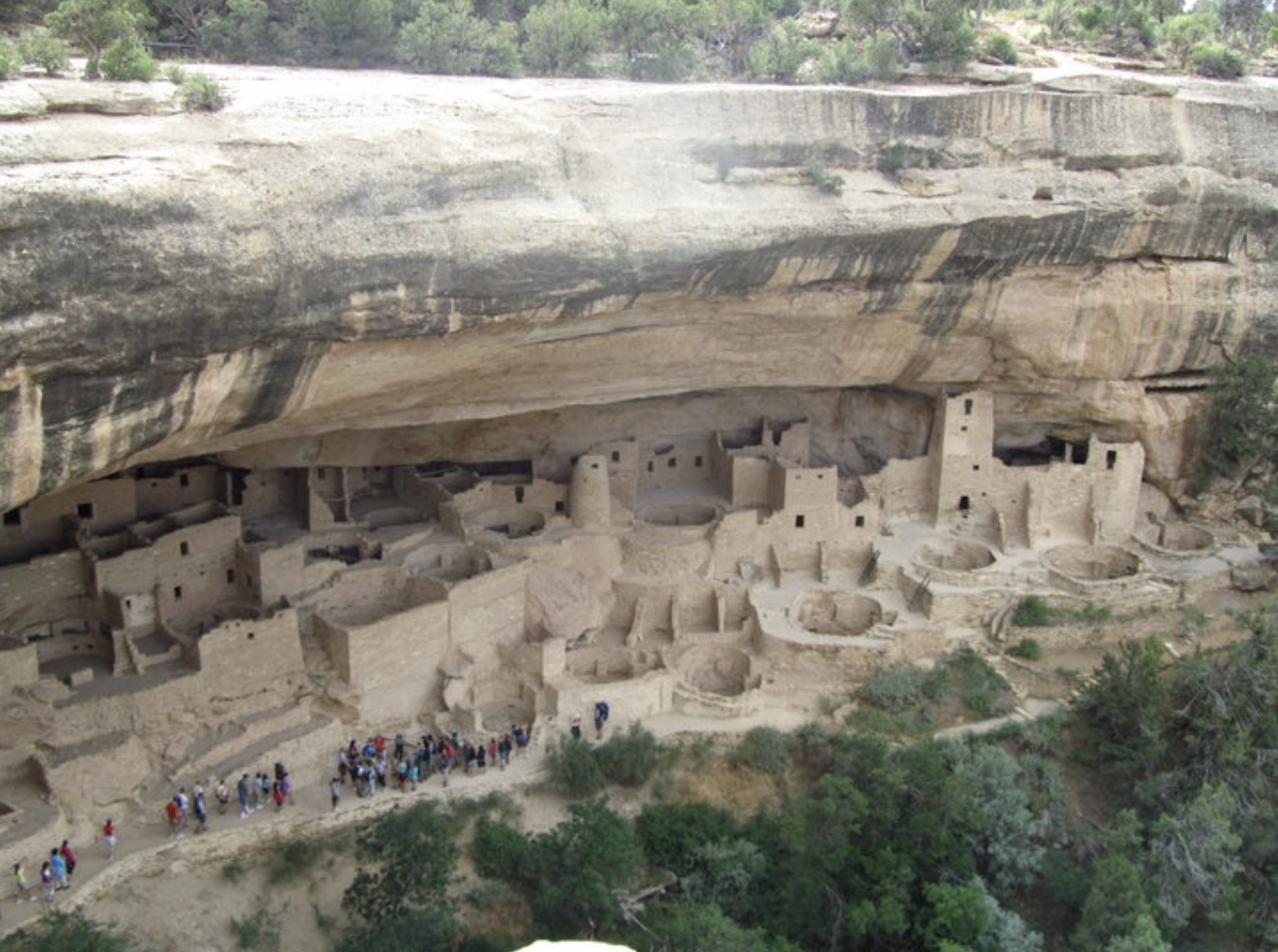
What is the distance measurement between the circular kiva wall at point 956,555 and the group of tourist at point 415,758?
6.57 metres

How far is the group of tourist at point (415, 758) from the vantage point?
14719mm

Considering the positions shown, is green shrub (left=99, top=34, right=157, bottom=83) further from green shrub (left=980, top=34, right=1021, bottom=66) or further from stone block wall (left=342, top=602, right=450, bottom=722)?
green shrub (left=980, top=34, right=1021, bottom=66)

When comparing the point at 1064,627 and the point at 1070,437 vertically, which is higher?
the point at 1070,437

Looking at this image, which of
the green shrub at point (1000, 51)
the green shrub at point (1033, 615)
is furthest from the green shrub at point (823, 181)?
the green shrub at point (1033, 615)

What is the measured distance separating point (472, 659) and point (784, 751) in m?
3.95

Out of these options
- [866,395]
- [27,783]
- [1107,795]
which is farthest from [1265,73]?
[27,783]

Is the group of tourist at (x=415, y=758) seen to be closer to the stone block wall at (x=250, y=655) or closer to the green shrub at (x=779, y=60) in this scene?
the stone block wall at (x=250, y=655)

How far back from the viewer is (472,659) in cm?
Answer: 1630

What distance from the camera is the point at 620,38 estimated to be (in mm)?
19062

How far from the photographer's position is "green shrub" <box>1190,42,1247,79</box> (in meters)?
17.9

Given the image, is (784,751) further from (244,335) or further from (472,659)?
(244,335)

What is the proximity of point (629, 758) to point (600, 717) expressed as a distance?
0.74 metres

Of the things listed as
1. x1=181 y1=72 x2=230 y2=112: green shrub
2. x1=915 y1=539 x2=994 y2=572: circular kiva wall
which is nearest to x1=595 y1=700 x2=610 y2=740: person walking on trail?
x1=915 y1=539 x2=994 y2=572: circular kiva wall

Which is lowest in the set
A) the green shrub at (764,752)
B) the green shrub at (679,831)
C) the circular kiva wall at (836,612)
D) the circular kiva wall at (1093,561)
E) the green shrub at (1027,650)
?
the green shrub at (679,831)
